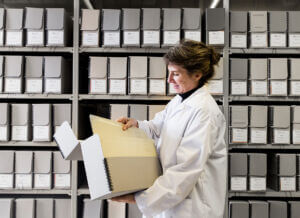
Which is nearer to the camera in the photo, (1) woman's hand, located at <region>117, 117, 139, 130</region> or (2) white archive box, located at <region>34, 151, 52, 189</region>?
(1) woman's hand, located at <region>117, 117, 139, 130</region>

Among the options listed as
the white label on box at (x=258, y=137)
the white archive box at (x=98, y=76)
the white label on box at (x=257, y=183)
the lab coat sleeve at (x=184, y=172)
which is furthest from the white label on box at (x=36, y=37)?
the white label on box at (x=257, y=183)

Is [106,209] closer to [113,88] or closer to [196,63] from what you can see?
[113,88]

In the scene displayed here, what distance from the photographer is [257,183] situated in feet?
5.13

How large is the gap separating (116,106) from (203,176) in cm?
76

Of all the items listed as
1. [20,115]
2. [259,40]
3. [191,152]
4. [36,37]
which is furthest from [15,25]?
[259,40]

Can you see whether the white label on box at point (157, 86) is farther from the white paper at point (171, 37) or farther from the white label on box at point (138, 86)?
the white paper at point (171, 37)

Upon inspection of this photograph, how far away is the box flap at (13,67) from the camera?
1.56m

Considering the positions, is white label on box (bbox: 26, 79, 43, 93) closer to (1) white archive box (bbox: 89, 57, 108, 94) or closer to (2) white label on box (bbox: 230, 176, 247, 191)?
(1) white archive box (bbox: 89, 57, 108, 94)

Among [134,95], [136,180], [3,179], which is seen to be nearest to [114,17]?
[134,95]

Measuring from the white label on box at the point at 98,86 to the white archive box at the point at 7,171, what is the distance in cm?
64

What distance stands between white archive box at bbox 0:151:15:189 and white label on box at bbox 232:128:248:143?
1.35m

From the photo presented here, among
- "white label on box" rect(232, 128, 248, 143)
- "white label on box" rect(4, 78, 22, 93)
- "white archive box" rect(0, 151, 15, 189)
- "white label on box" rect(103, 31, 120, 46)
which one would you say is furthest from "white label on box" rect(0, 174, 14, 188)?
"white label on box" rect(232, 128, 248, 143)

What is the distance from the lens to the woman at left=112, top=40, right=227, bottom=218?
93 cm

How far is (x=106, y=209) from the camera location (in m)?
1.63
